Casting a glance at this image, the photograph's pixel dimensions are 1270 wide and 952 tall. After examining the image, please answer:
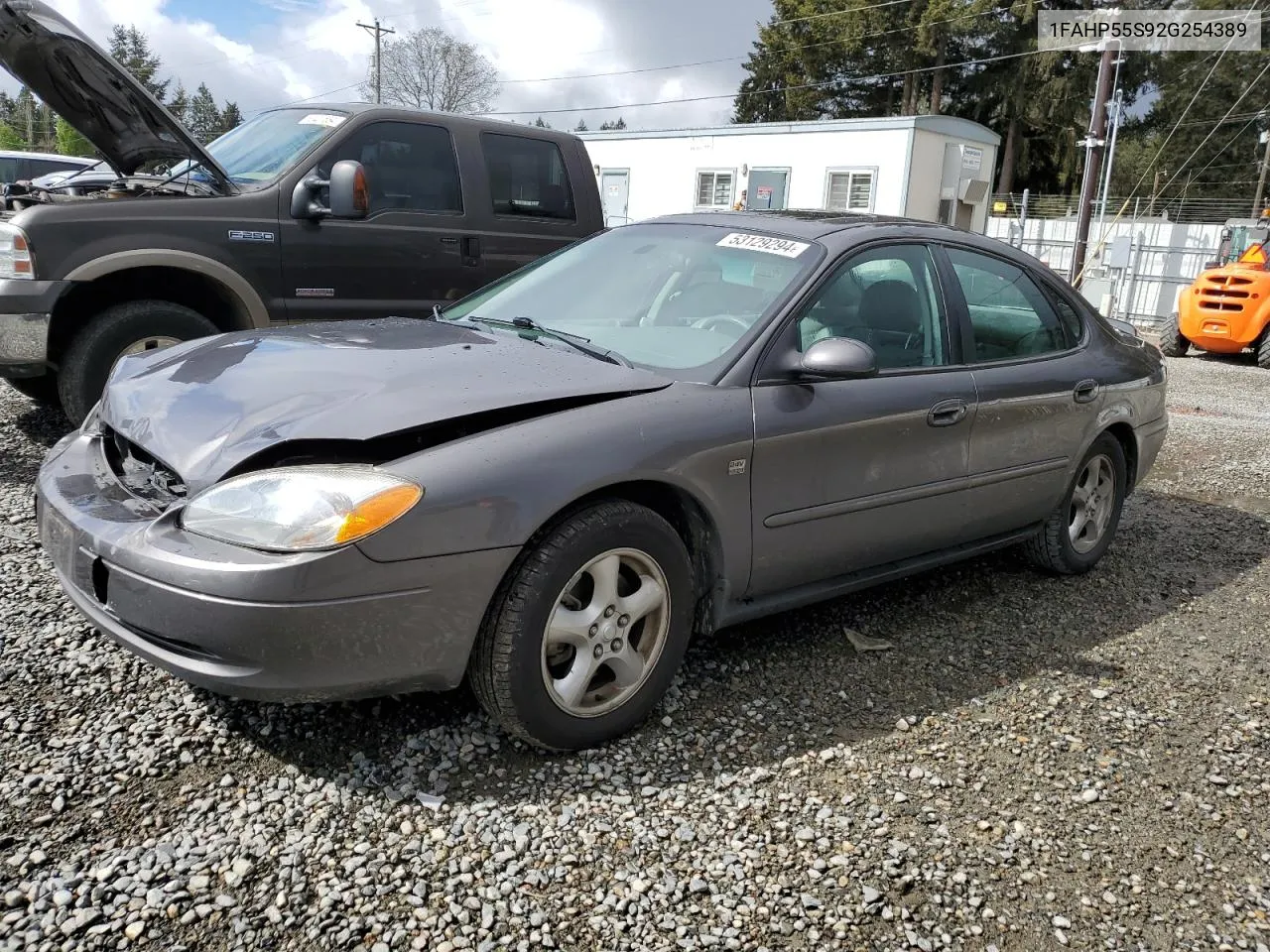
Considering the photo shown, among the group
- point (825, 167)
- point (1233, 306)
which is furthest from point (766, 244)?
point (825, 167)

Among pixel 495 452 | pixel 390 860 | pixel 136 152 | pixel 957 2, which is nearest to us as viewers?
pixel 390 860

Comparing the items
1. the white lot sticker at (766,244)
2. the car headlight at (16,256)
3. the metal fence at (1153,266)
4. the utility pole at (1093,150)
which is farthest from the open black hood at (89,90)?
the metal fence at (1153,266)

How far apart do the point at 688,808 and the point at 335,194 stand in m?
3.87

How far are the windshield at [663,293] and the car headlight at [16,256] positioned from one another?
235 centimetres

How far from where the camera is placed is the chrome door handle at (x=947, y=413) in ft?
11.5

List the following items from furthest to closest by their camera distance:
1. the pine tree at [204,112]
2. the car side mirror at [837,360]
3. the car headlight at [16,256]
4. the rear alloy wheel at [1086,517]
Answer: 1. the pine tree at [204,112]
2. the car headlight at [16,256]
3. the rear alloy wheel at [1086,517]
4. the car side mirror at [837,360]

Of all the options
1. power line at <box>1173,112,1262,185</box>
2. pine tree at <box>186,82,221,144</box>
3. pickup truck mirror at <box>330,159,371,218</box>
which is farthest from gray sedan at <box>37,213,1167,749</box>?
pine tree at <box>186,82,221,144</box>

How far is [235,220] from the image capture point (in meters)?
5.22

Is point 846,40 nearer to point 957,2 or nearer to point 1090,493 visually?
point 957,2

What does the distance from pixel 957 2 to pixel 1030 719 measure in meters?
40.9

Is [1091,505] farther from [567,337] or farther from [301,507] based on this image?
[301,507]

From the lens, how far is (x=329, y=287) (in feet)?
18.4

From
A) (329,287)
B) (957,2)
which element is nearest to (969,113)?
(957,2)

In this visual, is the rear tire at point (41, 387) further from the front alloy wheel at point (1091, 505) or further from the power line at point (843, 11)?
the power line at point (843, 11)
